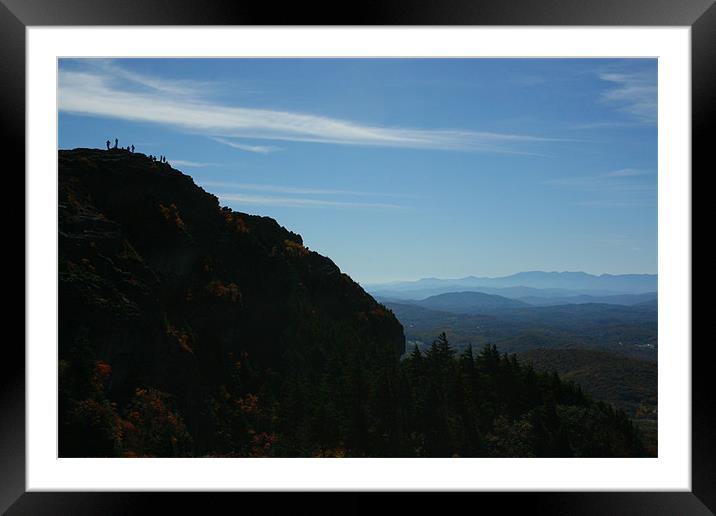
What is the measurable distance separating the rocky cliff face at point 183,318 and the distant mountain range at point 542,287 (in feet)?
5.82

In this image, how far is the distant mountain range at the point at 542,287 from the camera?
19.7 m

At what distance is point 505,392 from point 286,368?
239 inches

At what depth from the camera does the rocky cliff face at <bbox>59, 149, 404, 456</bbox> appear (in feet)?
40.3

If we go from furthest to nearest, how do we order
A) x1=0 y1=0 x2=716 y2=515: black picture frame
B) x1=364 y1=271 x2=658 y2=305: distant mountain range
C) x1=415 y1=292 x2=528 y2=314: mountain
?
x1=364 y1=271 x2=658 y2=305: distant mountain range
x1=415 y1=292 x2=528 y2=314: mountain
x1=0 y1=0 x2=716 y2=515: black picture frame

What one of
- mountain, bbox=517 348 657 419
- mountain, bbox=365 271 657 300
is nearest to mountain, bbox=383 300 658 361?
mountain, bbox=517 348 657 419

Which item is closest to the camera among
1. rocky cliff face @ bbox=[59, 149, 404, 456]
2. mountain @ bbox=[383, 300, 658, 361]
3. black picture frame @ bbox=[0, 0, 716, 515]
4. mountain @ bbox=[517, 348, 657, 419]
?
black picture frame @ bbox=[0, 0, 716, 515]

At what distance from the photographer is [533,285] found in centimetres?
2225

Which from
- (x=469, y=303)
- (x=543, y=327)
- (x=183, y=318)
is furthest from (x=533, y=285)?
(x=183, y=318)

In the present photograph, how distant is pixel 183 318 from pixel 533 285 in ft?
41.7

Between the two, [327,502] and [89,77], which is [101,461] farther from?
[89,77]

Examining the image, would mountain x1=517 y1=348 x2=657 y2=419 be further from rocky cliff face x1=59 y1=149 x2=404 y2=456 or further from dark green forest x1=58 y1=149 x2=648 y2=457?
rocky cliff face x1=59 y1=149 x2=404 y2=456

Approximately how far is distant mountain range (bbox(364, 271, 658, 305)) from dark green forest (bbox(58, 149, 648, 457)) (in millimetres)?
2895

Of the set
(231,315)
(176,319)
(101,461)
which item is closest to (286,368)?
(231,315)

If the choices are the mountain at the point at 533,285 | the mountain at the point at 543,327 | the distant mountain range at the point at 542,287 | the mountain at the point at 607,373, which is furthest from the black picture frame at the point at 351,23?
the mountain at the point at 533,285
